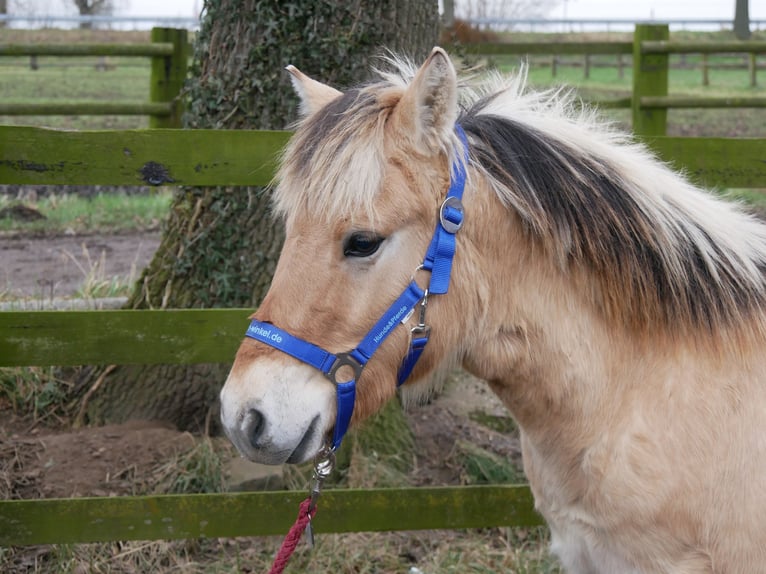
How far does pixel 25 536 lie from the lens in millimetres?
3436

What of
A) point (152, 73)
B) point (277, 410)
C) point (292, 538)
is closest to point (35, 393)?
point (292, 538)

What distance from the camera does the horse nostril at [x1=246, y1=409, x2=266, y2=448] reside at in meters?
2.11

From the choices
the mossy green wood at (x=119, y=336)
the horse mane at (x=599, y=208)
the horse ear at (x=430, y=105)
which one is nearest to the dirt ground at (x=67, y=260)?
the mossy green wood at (x=119, y=336)

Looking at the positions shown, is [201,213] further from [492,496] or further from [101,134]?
[492,496]

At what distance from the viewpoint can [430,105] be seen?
7.30 feet

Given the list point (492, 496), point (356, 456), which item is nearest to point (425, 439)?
point (356, 456)

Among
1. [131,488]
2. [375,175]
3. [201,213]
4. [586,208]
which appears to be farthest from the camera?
[201,213]

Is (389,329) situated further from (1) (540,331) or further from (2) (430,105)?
(2) (430,105)

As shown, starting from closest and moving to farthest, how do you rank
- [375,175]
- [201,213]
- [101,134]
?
[375,175] → [101,134] → [201,213]

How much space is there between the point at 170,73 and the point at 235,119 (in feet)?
12.9

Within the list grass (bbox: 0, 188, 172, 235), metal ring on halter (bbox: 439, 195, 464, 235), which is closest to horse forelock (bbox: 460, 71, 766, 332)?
metal ring on halter (bbox: 439, 195, 464, 235)

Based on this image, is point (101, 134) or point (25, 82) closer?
point (101, 134)

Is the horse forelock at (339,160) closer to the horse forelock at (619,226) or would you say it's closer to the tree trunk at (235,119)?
the horse forelock at (619,226)

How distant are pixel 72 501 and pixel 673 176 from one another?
2699 millimetres
